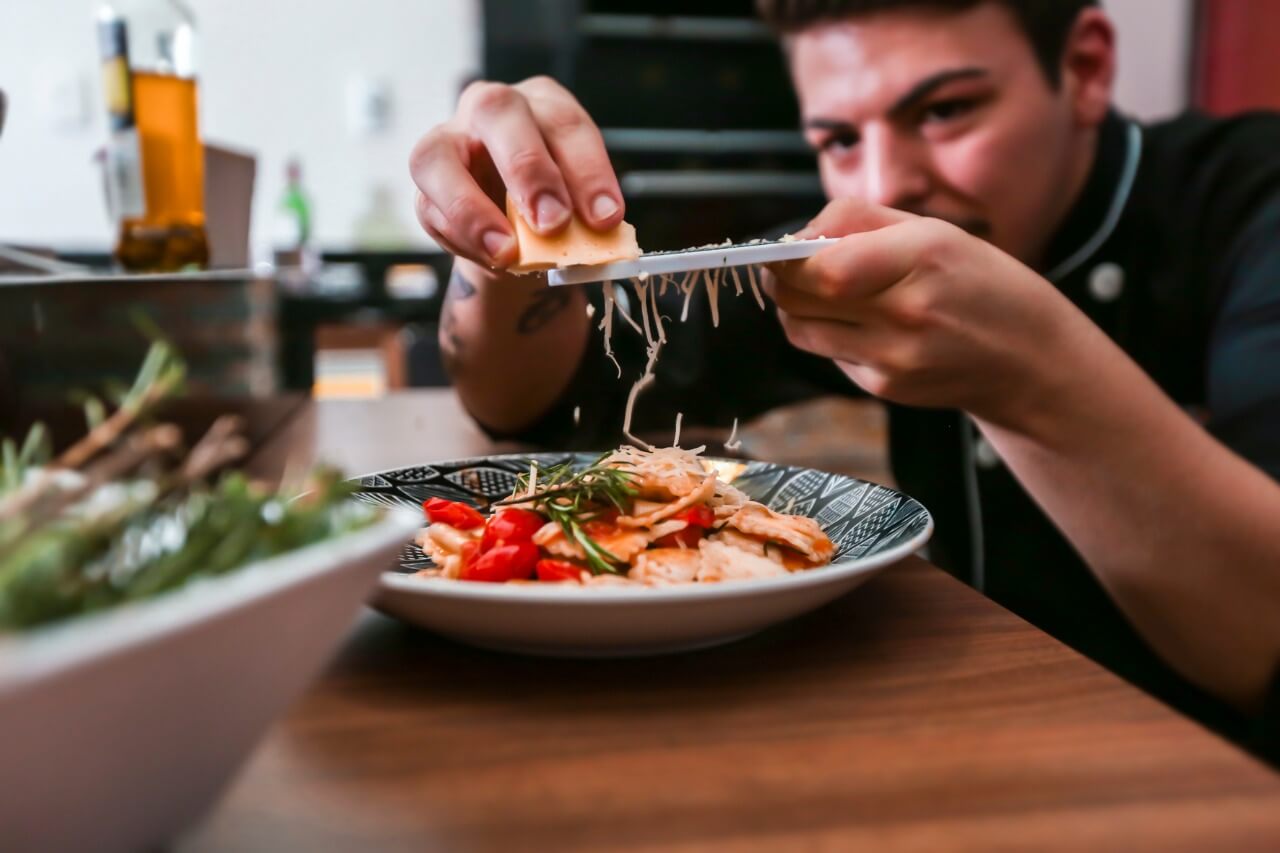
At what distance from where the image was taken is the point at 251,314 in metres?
1.33

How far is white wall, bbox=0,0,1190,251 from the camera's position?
392 cm

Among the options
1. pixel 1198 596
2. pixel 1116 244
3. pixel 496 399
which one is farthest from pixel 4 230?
pixel 1198 596

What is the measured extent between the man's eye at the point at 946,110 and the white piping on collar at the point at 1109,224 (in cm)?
29

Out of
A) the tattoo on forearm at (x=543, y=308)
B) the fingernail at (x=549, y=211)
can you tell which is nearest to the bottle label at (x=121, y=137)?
the tattoo on forearm at (x=543, y=308)

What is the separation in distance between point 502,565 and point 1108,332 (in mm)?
1123

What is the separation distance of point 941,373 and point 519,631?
425mm

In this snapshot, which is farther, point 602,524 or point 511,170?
point 511,170

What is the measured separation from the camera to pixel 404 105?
4.23m

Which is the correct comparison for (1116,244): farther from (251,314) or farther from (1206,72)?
(1206,72)

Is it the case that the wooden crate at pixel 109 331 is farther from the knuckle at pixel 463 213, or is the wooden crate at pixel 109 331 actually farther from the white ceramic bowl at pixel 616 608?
the white ceramic bowl at pixel 616 608

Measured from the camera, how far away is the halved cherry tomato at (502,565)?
1.78 ft

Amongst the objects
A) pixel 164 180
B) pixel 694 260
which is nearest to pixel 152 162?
pixel 164 180

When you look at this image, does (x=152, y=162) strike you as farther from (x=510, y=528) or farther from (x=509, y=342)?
(x=510, y=528)

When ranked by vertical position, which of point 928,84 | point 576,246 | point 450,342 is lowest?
point 450,342
